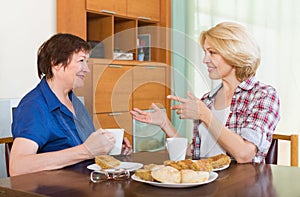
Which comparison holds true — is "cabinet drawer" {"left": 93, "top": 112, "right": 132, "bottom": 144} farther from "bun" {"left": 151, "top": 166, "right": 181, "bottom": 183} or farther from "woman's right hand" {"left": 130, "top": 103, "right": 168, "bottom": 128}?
"bun" {"left": 151, "top": 166, "right": 181, "bottom": 183}

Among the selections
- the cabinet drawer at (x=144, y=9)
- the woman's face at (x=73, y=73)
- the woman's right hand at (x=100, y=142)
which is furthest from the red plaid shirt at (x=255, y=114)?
the cabinet drawer at (x=144, y=9)

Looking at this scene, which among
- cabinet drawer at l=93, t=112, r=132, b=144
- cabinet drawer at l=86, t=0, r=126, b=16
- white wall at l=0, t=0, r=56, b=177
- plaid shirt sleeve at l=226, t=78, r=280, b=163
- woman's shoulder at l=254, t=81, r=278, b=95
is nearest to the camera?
cabinet drawer at l=93, t=112, r=132, b=144

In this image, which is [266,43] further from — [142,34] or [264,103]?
[142,34]

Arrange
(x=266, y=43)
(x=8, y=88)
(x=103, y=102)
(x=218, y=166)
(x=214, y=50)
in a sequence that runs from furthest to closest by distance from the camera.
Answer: (x=266, y=43), (x=8, y=88), (x=214, y=50), (x=103, y=102), (x=218, y=166)

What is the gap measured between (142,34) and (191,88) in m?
0.24

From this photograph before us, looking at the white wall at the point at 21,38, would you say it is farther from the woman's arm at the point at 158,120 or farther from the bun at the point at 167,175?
the bun at the point at 167,175

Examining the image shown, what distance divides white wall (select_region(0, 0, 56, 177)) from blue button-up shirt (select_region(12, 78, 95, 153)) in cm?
131

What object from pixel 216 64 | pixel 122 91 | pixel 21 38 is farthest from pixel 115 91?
pixel 21 38

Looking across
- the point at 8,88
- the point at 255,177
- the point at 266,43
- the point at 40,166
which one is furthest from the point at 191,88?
the point at 266,43

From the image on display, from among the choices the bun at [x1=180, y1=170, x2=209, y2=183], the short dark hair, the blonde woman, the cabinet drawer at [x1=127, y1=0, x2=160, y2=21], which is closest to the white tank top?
the blonde woman

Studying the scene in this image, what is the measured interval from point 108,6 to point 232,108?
200cm

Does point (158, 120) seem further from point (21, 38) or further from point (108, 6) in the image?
point (108, 6)

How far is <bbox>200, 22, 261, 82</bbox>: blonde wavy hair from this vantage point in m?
1.67

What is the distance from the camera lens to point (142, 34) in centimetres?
134
